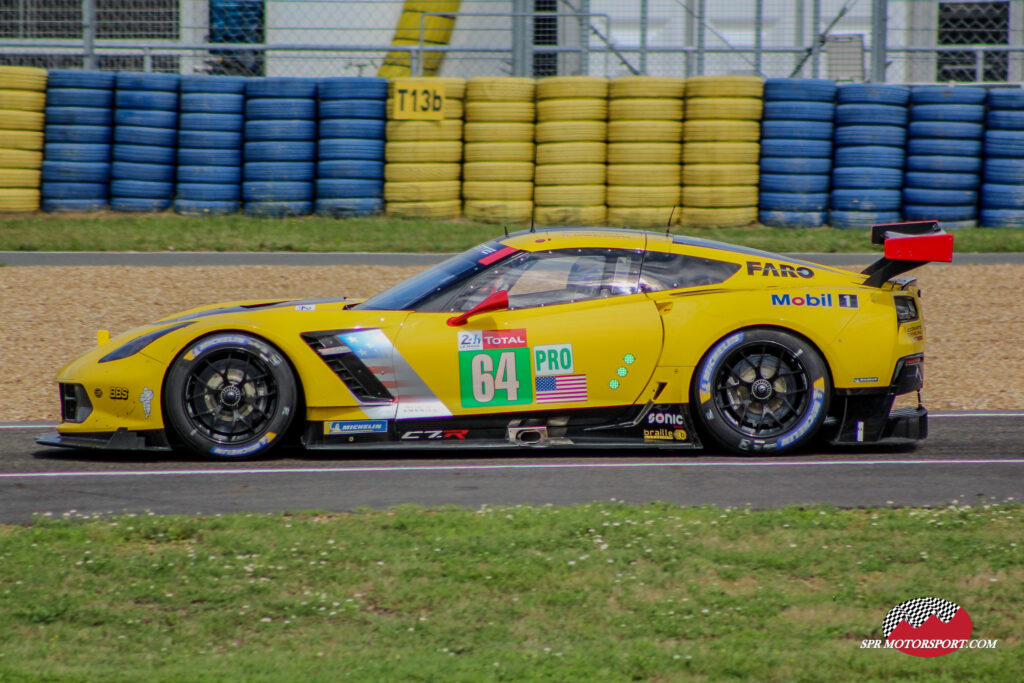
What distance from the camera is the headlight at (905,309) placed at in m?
6.88

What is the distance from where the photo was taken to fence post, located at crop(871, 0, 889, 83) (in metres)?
14.9

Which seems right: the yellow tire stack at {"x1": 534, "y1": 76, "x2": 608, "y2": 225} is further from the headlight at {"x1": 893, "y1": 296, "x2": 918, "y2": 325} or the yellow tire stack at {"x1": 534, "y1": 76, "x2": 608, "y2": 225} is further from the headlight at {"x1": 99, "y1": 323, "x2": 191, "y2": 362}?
the headlight at {"x1": 99, "y1": 323, "x2": 191, "y2": 362}

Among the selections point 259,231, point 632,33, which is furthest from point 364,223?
point 632,33

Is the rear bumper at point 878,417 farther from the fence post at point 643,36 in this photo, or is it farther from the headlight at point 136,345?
the fence post at point 643,36

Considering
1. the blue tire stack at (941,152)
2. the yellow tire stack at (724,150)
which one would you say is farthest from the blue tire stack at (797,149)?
the blue tire stack at (941,152)

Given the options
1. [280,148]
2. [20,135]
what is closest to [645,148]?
[280,148]

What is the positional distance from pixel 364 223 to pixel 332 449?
7.65 meters

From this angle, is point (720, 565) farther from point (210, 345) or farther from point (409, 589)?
point (210, 345)

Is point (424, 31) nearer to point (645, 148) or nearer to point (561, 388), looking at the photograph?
point (645, 148)

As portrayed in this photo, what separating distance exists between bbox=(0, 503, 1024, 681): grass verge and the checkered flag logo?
42mm

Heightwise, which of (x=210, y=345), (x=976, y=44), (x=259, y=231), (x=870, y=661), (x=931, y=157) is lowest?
(x=870, y=661)

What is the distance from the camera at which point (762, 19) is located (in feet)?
51.6

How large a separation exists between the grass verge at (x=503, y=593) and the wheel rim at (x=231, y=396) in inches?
51.4

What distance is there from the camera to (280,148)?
14.3 m
